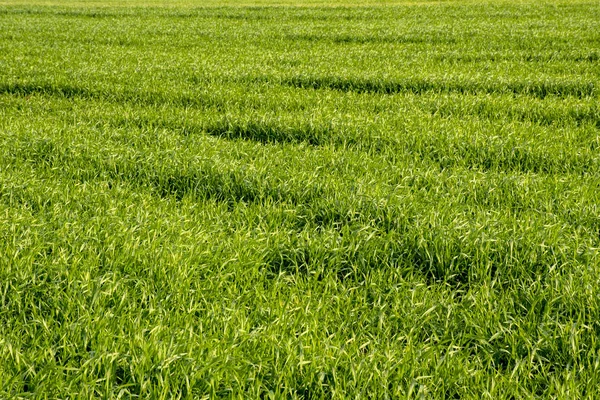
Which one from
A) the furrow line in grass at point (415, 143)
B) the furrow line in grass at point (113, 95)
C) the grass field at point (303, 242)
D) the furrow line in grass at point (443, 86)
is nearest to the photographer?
the grass field at point (303, 242)

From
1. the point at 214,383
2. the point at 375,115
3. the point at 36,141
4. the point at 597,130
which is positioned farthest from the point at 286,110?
the point at 214,383

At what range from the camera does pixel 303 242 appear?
4332mm

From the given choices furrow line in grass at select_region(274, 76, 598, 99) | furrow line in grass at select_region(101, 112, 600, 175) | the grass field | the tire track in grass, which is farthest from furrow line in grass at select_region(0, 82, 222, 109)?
the tire track in grass

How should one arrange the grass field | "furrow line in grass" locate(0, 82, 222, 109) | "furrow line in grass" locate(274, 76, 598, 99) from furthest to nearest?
"furrow line in grass" locate(274, 76, 598, 99), "furrow line in grass" locate(0, 82, 222, 109), the grass field

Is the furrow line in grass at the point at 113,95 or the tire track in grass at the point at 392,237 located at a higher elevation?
the tire track in grass at the point at 392,237

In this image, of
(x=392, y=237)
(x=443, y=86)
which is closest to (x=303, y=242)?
(x=392, y=237)

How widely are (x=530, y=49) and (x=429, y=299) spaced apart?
40.6ft

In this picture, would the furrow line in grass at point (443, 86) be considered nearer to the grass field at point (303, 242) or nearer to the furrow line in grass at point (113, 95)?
the grass field at point (303, 242)

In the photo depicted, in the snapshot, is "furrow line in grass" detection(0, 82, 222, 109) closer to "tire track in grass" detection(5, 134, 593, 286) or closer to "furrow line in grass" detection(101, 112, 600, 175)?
"furrow line in grass" detection(101, 112, 600, 175)

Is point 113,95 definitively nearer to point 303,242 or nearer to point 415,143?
point 415,143

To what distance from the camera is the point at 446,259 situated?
13.4 feet

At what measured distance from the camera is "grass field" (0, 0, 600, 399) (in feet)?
9.76

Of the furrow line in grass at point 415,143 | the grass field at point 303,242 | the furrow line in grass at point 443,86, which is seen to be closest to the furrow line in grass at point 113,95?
the grass field at point 303,242

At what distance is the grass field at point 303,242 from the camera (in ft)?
9.76
